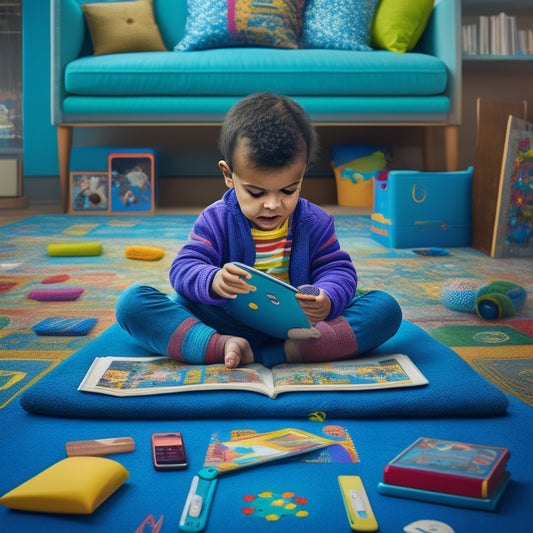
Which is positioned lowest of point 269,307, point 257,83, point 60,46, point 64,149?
point 269,307

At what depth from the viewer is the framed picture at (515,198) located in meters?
2.07

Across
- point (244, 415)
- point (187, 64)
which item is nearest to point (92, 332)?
point (244, 415)

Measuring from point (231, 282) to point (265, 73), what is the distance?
2057mm

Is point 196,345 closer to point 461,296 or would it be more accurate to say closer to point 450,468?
point 450,468

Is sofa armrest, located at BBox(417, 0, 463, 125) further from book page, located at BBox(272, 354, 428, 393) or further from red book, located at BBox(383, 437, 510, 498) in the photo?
red book, located at BBox(383, 437, 510, 498)

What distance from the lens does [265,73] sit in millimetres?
2900

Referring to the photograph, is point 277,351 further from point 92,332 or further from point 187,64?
point 187,64

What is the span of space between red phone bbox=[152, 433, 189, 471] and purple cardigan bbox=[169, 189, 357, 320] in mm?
299

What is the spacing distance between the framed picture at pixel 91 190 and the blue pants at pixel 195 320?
2.23 meters

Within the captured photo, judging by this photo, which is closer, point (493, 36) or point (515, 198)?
point (515, 198)

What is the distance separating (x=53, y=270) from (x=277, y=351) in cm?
99

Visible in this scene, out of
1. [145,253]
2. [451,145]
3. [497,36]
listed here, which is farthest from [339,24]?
[145,253]

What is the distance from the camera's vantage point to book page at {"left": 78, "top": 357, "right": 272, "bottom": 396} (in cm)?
92

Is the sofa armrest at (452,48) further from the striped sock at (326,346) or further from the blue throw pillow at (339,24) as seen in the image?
the striped sock at (326,346)
